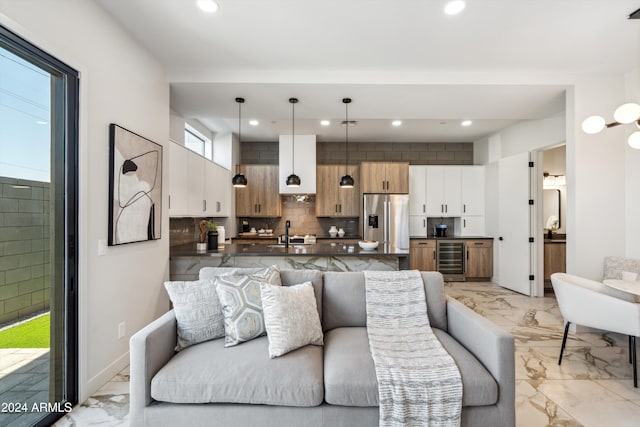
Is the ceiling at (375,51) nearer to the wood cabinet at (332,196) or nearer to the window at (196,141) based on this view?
the window at (196,141)

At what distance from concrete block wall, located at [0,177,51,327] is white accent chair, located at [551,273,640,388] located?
3.91 meters

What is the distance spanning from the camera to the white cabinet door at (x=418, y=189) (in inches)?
248

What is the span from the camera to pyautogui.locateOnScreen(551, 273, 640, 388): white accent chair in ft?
7.58

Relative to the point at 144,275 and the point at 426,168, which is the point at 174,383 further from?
the point at 426,168

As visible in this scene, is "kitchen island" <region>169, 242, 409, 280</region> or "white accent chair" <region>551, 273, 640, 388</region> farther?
"kitchen island" <region>169, 242, 409, 280</region>

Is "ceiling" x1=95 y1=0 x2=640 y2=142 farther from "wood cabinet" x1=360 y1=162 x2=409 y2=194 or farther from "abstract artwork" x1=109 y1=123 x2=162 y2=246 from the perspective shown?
"wood cabinet" x1=360 y1=162 x2=409 y2=194

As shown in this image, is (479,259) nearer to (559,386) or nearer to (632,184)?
(632,184)

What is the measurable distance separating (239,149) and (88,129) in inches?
172

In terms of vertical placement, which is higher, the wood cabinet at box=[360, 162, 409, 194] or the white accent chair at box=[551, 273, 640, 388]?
the wood cabinet at box=[360, 162, 409, 194]

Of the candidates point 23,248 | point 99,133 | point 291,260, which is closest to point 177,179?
point 99,133

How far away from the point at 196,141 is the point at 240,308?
13.7 ft

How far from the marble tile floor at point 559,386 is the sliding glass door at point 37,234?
0.27 metres

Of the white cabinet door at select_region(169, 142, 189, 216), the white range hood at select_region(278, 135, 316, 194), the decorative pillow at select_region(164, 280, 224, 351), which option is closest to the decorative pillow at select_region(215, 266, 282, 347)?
the decorative pillow at select_region(164, 280, 224, 351)

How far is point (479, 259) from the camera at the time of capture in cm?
607
